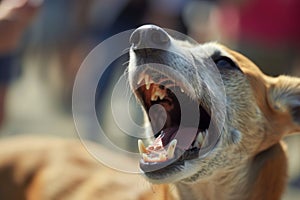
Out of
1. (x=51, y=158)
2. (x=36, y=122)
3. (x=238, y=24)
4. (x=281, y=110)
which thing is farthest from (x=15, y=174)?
(x=238, y=24)

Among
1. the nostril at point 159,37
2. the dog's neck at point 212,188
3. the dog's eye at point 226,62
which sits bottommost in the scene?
the dog's neck at point 212,188

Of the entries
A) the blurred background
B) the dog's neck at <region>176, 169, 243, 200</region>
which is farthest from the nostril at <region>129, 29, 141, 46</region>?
the blurred background

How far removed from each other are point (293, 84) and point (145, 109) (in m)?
0.84

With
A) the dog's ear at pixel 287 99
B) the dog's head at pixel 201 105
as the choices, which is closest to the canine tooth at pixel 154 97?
→ the dog's head at pixel 201 105

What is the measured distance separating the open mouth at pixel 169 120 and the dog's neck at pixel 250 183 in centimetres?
34

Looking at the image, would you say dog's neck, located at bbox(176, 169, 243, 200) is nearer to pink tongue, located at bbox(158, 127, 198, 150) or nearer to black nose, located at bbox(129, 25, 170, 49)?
pink tongue, located at bbox(158, 127, 198, 150)

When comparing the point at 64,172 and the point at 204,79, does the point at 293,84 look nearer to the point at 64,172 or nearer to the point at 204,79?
the point at 204,79

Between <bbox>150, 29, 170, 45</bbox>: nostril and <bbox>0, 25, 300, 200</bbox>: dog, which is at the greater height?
<bbox>150, 29, 170, 45</bbox>: nostril

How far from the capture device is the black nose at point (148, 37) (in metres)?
3.27

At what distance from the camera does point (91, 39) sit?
8.83 m

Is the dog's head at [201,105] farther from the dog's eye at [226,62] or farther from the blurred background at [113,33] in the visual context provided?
the blurred background at [113,33]

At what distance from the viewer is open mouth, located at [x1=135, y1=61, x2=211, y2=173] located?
3416 mm

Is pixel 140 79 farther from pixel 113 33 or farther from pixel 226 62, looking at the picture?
pixel 113 33

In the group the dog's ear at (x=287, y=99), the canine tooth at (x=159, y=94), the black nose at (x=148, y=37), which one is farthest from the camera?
the dog's ear at (x=287, y=99)
